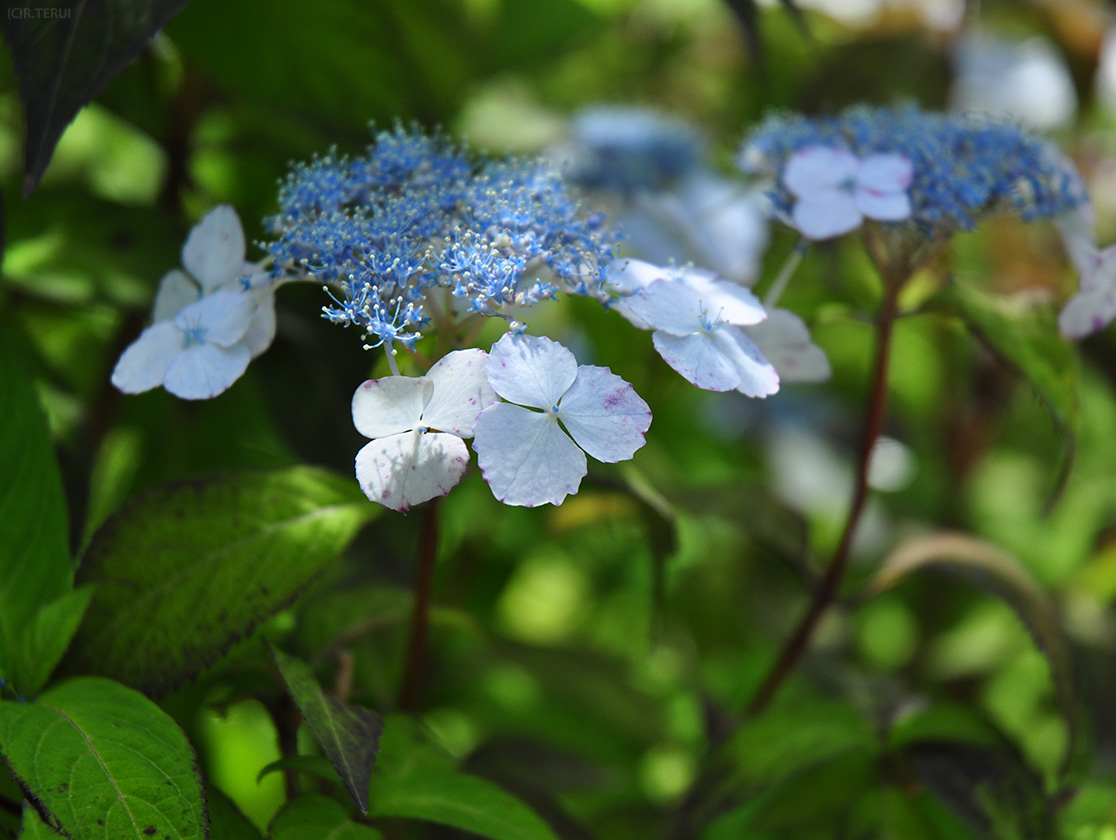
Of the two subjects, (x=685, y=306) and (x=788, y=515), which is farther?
(x=788, y=515)

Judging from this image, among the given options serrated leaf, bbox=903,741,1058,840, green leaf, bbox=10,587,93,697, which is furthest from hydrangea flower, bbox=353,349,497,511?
serrated leaf, bbox=903,741,1058,840

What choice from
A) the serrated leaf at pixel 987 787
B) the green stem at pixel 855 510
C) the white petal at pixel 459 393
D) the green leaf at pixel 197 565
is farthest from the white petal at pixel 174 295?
the serrated leaf at pixel 987 787

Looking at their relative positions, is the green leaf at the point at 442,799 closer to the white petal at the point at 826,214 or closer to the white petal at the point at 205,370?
the white petal at the point at 205,370

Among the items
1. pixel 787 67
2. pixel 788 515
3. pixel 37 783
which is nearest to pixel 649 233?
pixel 788 515

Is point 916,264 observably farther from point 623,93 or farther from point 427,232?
point 623,93

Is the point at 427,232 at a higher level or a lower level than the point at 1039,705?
higher

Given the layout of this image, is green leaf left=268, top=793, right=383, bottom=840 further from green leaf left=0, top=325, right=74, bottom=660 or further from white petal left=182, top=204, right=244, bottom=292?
white petal left=182, top=204, right=244, bottom=292

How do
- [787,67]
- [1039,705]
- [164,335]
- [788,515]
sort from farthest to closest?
1. [787,67]
2. [1039,705]
3. [788,515]
4. [164,335]

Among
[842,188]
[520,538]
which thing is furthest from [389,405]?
[520,538]
